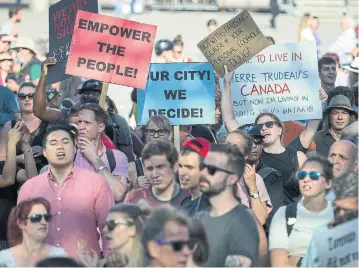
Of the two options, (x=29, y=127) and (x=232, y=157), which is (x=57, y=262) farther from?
(x=29, y=127)

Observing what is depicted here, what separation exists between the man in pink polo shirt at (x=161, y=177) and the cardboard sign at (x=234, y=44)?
2923mm

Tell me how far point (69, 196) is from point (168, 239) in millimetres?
2819

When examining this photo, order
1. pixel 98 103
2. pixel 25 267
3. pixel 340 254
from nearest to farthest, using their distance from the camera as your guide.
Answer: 1. pixel 340 254
2. pixel 25 267
3. pixel 98 103

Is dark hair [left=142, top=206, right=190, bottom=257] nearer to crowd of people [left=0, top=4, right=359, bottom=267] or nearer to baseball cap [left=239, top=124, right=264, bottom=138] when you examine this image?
crowd of people [left=0, top=4, right=359, bottom=267]

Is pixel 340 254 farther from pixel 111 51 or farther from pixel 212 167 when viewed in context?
pixel 111 51

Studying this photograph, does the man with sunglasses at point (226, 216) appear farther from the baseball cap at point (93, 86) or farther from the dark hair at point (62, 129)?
the baseball cap at point (93, 86)

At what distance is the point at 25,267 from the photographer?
30.1ft

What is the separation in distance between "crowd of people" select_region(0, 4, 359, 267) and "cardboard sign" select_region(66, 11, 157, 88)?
0.30 meters

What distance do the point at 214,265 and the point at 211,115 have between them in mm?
4213

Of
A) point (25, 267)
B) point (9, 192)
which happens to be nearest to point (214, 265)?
point (25, 267)

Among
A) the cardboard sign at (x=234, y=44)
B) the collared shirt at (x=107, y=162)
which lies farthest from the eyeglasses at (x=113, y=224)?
the cardboard sign at (x=234, y=44)

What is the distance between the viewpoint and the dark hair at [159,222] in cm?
755

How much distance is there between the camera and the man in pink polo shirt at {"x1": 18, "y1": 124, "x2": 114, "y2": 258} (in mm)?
10094

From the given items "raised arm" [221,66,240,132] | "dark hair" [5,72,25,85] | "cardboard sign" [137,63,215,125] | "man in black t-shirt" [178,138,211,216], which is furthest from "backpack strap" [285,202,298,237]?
"dark hair" [5,72,25,85]
